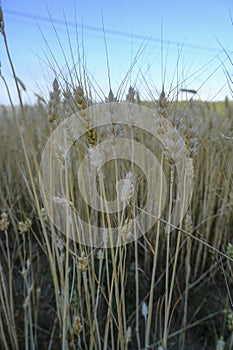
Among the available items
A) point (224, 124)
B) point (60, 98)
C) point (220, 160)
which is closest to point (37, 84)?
point (60, 98)

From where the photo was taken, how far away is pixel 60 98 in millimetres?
541

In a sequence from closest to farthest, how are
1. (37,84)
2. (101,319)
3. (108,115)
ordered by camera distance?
(108,115) → (37,84) → (101,319)

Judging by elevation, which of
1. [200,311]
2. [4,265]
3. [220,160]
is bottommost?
[200,311]

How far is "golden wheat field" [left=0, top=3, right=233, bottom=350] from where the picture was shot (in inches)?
19.9

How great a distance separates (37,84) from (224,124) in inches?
41.6

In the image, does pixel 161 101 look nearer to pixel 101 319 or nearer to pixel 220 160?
pixel 101 319

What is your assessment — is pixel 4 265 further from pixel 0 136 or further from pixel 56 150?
pixel 0 136

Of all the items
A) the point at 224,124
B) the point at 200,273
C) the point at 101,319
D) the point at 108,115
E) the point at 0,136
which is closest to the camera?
the point at 108,115

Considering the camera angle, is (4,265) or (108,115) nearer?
(108,115)

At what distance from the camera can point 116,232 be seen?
66 centimetres

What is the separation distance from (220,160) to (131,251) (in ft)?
1.78

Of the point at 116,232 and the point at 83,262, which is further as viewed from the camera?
the point at 116,232

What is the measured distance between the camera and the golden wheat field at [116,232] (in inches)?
19.9

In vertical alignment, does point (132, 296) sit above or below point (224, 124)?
below
